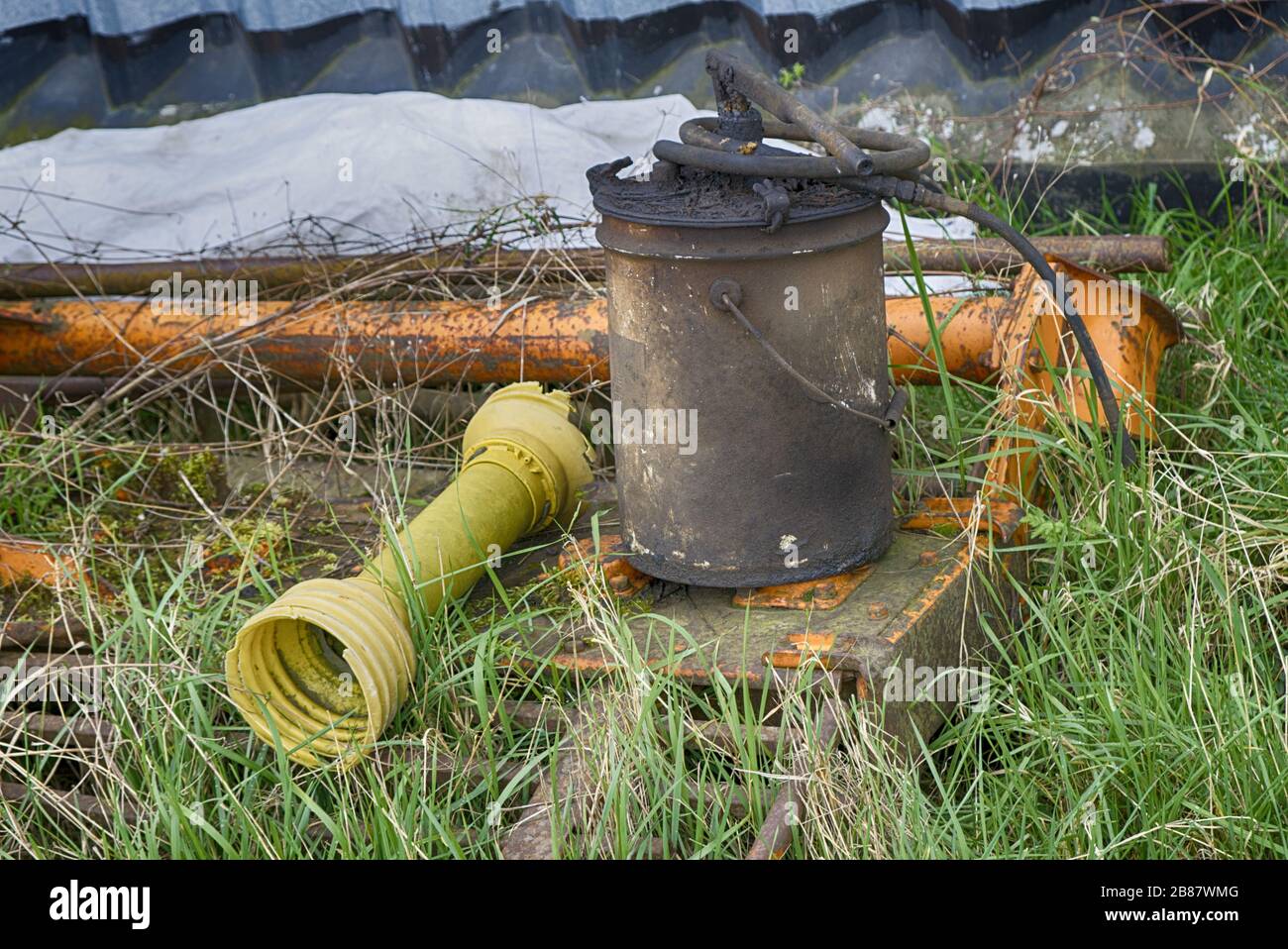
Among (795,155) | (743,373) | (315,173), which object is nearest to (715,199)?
(795,155)

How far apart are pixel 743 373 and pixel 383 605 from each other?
90cm

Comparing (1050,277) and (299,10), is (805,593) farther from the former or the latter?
(299,10)

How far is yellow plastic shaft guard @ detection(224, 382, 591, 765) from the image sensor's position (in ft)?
9.73

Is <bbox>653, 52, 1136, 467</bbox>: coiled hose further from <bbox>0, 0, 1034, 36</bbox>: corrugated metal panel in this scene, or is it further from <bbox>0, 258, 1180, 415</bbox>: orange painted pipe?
<bbox>0, 0, 1034, 36</bbox>: corrugated metal panel

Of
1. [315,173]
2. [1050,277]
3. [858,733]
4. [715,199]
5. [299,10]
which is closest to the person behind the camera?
[858,733]

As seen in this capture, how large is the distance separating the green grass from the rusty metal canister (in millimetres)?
267

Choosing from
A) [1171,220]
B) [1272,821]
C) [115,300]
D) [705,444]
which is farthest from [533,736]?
[1171,220]

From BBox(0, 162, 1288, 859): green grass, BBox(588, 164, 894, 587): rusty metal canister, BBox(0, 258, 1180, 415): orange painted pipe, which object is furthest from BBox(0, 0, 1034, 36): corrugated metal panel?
BBox(588, 164, 894, 587): rusty metal canister

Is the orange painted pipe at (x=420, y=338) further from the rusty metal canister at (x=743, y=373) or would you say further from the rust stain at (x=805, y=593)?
the rust stain at (x=805, y=593)

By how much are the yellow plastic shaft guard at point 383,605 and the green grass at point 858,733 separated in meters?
0.08

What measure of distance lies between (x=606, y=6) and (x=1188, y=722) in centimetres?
397

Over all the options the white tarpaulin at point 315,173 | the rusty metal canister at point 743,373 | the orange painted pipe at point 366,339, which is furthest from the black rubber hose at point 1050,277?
the white tarpaulin at point 315,173

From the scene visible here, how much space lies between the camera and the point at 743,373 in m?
3.02

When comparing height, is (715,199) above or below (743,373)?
above
